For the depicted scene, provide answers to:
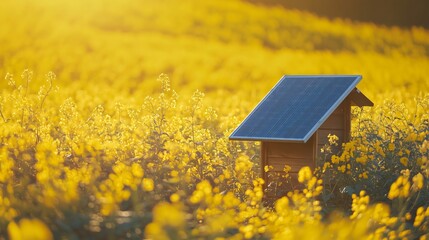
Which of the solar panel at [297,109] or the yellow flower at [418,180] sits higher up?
the solar panel at [297,109]

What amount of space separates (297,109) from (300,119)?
307mm

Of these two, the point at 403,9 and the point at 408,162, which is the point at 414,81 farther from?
the point at 408,162

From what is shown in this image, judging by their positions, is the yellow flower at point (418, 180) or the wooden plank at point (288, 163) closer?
the yellow flower at point (418, 180)

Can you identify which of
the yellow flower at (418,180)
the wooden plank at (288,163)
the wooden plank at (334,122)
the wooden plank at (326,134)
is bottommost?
Answer: the yellow flower at (418,180)

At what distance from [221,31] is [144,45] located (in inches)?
120

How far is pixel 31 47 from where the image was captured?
81.2ft

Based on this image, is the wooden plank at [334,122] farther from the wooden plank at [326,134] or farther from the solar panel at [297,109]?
the solar panel at [297,109]

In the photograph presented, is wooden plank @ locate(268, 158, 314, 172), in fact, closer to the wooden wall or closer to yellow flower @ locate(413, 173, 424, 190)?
the wooden wall

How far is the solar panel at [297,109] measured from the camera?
39.1 ft

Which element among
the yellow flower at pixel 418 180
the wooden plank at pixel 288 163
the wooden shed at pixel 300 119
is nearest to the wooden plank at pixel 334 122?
the wooden shed at pixel 300 119

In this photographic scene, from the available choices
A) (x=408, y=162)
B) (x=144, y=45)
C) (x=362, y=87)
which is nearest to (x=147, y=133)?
(x=408, y=162)

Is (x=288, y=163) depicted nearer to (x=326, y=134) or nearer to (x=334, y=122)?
(x=326, y=134)

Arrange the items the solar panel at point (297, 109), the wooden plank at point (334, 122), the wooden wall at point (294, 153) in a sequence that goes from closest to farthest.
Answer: the solar panel at point (297, 109), the wooden wall at point (294, 153), the wooden plank at point (334, 122)

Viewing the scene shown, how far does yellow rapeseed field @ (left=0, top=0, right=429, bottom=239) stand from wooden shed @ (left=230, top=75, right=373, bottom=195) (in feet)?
0.77
